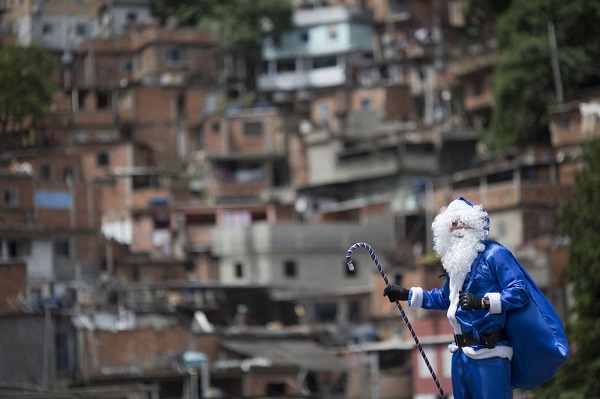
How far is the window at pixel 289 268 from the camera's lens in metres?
64.4

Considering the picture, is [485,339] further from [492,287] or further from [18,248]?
[18,248]

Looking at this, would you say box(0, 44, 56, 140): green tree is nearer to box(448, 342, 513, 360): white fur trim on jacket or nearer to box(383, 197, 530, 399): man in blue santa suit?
box(383, 197, 530, 399): man in blue santa suit

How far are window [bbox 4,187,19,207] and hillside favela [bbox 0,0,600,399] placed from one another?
0.88 feet

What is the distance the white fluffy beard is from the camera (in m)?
12.4

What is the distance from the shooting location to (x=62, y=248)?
57938 mm

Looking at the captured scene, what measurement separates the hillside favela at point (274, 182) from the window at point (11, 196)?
0.27 meters

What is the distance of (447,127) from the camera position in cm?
7369

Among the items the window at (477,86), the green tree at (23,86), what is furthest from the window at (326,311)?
the green tree at (23,86)

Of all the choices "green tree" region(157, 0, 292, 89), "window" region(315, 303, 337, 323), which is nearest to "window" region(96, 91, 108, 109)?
"green tree" region(157, 0, 292, 89)

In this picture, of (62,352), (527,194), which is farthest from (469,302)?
(527,194)

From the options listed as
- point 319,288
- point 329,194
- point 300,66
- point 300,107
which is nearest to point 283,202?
point 329,194

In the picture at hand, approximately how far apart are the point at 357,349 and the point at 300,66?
36.2m

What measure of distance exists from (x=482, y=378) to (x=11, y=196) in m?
46.9

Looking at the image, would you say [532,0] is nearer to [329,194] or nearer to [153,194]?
[329,194]
